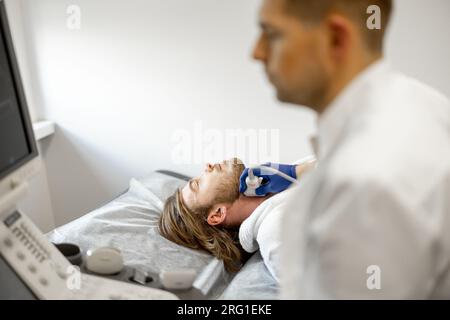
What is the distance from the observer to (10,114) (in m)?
0.99

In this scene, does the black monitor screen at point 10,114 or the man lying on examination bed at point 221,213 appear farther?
the man lying on examination bed at point 221,213

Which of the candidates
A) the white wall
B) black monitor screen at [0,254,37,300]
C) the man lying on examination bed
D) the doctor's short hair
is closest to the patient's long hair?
the man lying on examination bed

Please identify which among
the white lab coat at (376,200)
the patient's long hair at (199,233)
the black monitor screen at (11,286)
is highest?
the white lab coat at (376,200)

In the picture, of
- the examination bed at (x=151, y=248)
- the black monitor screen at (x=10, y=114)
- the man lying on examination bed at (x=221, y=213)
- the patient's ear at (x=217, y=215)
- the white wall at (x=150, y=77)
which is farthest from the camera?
the white wall at (x=150, y=77)

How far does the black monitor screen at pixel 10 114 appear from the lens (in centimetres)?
96

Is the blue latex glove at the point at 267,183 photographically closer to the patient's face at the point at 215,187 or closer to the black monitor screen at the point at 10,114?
the patient's face at the point at 215,187

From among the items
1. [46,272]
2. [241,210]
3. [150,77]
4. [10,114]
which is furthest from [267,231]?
[150,77]

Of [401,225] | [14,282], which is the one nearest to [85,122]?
[14,282]

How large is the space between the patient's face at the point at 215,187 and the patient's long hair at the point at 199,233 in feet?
0.10

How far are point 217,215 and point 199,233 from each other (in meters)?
0.10

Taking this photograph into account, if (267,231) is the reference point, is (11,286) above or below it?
above

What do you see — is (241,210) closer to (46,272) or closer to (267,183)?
Result: (267,183)

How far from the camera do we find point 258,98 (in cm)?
217

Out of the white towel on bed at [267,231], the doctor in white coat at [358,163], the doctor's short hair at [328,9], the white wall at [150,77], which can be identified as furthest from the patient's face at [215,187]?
the doctor's short hair at [328,9]
